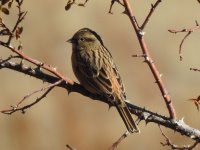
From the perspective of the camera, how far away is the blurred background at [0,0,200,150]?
16.8m

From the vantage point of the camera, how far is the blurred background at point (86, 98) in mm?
16797

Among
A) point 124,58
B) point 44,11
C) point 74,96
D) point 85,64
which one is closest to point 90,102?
point 74,96

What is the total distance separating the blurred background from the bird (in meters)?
8.12

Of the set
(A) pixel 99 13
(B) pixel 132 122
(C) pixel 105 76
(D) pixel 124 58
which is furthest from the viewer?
(A) pixel 99 13

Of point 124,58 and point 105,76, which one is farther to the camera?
point 124,58

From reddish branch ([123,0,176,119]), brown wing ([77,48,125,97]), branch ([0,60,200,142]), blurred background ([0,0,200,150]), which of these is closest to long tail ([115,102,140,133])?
brown wing ([77,48,125,97])

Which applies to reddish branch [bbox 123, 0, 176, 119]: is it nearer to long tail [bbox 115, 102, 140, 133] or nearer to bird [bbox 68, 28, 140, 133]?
bird [bbox 68, 28, 140, 133]

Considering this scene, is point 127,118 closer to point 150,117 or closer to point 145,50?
point 150,117

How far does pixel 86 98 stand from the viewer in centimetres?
1731

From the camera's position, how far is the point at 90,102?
57.3 feet

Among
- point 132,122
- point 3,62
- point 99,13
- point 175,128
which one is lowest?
point 99,13

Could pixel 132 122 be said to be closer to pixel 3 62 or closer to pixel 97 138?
pixel 3 62

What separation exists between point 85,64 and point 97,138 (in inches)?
381

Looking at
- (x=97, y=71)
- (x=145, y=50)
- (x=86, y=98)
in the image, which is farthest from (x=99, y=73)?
(x=86, y=98)
